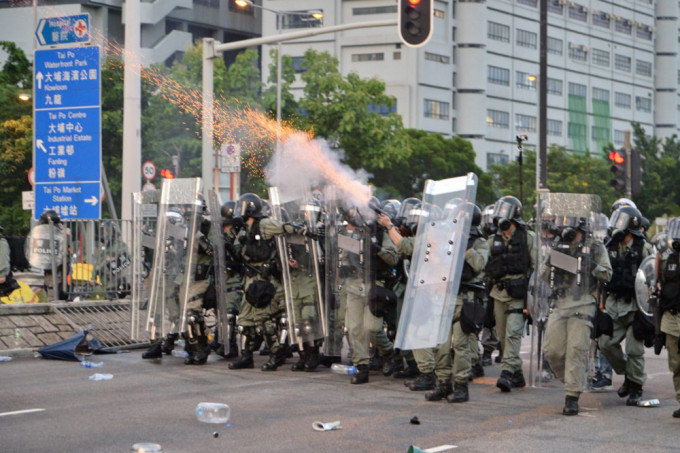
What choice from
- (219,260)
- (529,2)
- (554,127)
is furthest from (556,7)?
(219,260)

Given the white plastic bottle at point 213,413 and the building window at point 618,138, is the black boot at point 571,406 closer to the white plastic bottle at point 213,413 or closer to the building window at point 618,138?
the white plastic bottle at point 213,413

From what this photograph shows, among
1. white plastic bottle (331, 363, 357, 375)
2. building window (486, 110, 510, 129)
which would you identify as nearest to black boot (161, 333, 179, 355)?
white plastic bottle (331, 363, 357, 375)

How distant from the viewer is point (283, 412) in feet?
30.5

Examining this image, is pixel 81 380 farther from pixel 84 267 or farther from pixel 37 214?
pixel 37 214

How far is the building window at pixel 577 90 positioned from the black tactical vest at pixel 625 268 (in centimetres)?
7784

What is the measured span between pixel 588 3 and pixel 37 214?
76.5m

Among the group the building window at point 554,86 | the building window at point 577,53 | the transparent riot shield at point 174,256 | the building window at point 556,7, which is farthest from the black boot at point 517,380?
the building window at point 577,53

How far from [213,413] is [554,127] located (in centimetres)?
7808

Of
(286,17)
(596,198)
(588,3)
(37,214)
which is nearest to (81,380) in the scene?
(596,198)

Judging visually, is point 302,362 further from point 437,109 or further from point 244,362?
point 437,109

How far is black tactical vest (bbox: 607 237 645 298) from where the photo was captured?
10.6 meters

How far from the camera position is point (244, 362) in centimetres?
1252

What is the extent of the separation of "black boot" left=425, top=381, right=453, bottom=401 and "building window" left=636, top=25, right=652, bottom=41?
89.6 meters

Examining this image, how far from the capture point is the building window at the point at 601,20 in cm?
8881
